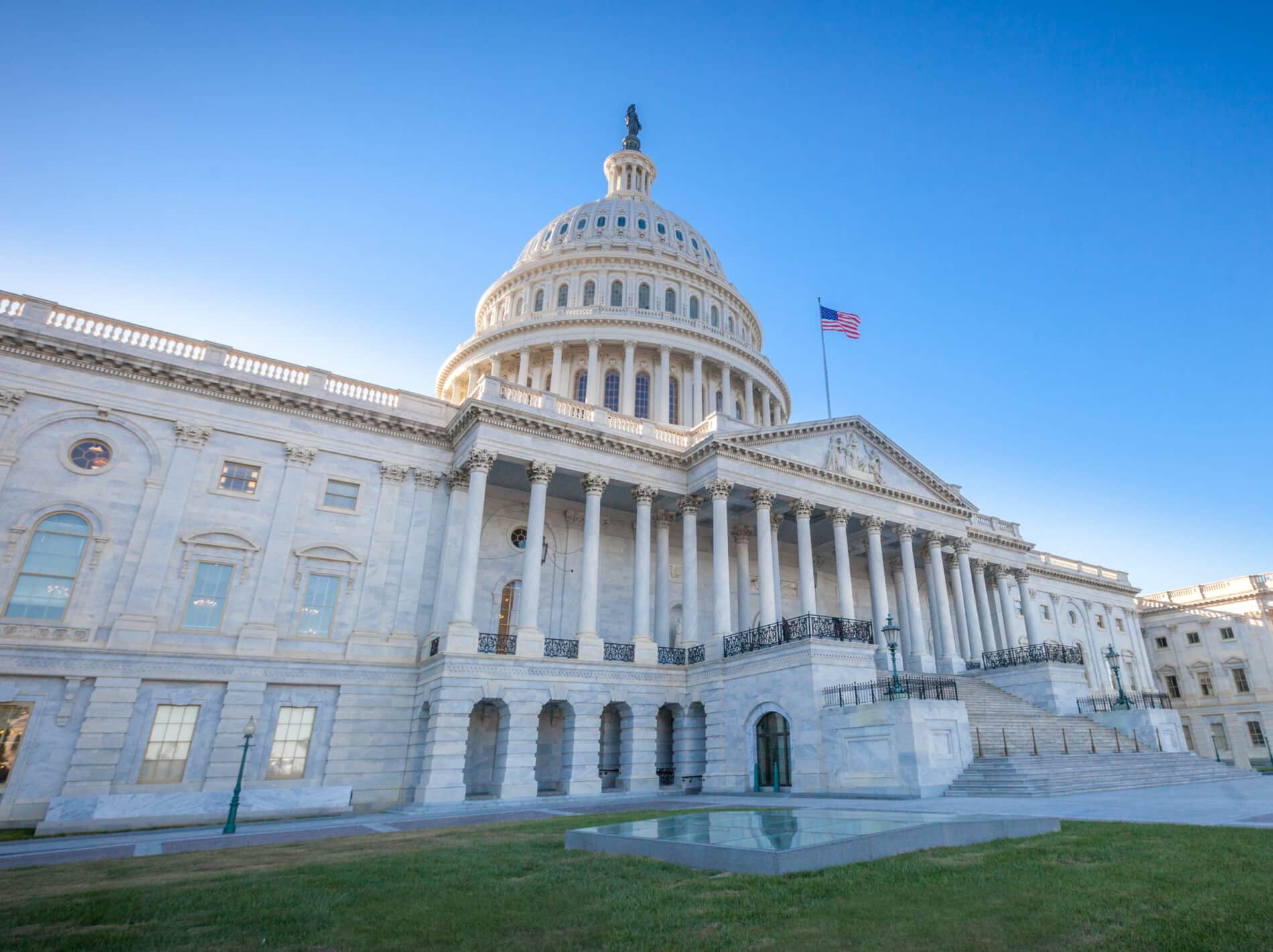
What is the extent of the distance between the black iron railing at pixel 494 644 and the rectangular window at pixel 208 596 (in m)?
9.10

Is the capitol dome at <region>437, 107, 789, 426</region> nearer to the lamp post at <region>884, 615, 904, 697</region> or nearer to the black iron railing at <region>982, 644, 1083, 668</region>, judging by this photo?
the black iron railing at <region>982, 644, 1083, 668</region>

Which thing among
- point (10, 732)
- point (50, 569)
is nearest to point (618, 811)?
point (10, 732)

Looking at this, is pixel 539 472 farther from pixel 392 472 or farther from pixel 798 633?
pixel 798 633

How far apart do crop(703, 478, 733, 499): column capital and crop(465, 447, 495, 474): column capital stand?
9694 mm

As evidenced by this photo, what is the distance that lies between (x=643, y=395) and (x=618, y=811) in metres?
33.7

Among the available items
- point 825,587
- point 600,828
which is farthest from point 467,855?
point 825,587

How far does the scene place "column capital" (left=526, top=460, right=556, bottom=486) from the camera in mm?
29984

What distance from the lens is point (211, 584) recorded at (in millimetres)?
25609

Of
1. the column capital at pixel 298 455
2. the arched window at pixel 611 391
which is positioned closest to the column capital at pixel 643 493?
the column capital at pixel 298 455

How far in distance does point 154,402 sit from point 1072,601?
6039 centimetres

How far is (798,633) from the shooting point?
26.5 m

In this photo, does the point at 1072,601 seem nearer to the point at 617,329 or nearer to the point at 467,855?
the point at 617,329

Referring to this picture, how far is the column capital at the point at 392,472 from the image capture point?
29.8 m

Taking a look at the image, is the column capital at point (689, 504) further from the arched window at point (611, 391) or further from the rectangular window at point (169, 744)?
the rectangular window at point (169, 744)
